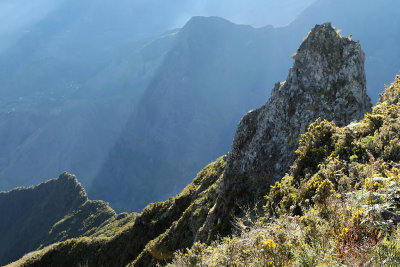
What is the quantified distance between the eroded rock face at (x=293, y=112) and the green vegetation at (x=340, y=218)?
451 cm

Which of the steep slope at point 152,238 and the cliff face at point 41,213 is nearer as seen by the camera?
the steep slope at point 152,238

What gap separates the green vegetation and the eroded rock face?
177 inches

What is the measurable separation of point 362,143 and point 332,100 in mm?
8249

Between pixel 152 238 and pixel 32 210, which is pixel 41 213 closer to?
pixel 32 210

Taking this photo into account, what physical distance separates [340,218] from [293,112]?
37.9 ft

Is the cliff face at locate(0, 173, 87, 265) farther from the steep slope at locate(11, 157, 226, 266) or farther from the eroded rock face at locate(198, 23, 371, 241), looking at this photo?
the eroded rock face at locate(198, 23, 371, 241)

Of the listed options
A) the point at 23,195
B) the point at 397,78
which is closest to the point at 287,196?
the point at 397,78

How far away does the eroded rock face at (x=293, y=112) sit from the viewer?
13320 millimetres

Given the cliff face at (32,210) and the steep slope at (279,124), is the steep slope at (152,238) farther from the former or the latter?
the cliff face at (32,210)

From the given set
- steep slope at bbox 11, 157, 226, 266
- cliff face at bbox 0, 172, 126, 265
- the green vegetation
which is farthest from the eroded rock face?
cliff face at bbox 0, 172, 126, 265

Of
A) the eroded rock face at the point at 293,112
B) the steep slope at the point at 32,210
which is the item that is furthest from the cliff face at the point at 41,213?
the eroded rock face at the point at 293,112

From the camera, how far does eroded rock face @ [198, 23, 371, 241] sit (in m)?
13.3

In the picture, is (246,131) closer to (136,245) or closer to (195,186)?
(195,186)

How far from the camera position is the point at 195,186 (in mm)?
25062
